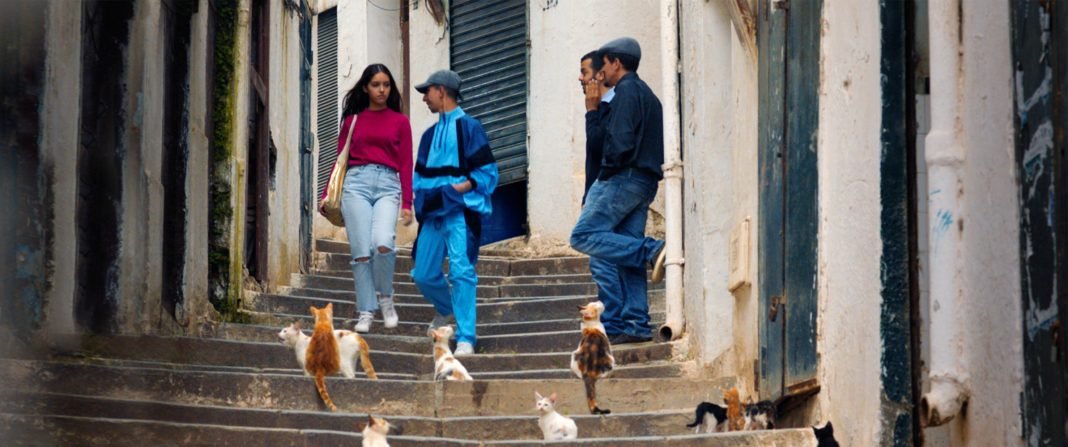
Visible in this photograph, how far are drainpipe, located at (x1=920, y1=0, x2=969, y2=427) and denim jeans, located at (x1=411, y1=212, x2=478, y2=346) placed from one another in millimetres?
5029

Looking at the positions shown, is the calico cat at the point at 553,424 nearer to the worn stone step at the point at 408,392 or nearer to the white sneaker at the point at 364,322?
the worn stone step at the point at 408,392

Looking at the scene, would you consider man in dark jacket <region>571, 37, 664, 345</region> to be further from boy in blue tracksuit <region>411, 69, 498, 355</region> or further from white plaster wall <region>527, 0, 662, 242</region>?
white plaster wall <region>527, 0, 662, 242</region>

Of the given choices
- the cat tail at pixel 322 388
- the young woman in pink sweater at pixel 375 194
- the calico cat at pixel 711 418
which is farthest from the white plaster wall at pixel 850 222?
the young woman in pink sweater at pixel 375 194

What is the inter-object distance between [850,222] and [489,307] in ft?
18.3

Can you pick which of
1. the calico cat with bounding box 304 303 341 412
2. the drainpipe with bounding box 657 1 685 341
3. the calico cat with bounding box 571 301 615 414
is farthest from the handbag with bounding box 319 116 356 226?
the calico cat with bounding box 571 301 615 414

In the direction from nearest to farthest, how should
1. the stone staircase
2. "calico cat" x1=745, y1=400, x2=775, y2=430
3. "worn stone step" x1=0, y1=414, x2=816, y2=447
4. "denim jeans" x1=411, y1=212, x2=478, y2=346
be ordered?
"worn stone step" x1=0, y1=414, x2=816, y2=447 → the stone staircase → "calico cat" x1=745, y1=400, x2=775, y2=430 → "denim jeans" x1=411, y1=212, x2=478, y2=346

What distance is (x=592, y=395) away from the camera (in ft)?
35.6

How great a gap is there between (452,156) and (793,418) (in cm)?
379

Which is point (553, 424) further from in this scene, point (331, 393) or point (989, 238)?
point (989, 238)

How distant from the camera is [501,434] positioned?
10.5 meters

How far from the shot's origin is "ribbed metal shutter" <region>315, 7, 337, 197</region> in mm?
21812

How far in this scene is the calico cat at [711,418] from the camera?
1023 centimetres

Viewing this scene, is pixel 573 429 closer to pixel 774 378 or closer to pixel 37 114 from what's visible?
pixel 774 378

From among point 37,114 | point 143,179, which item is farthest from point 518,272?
point 37,114
